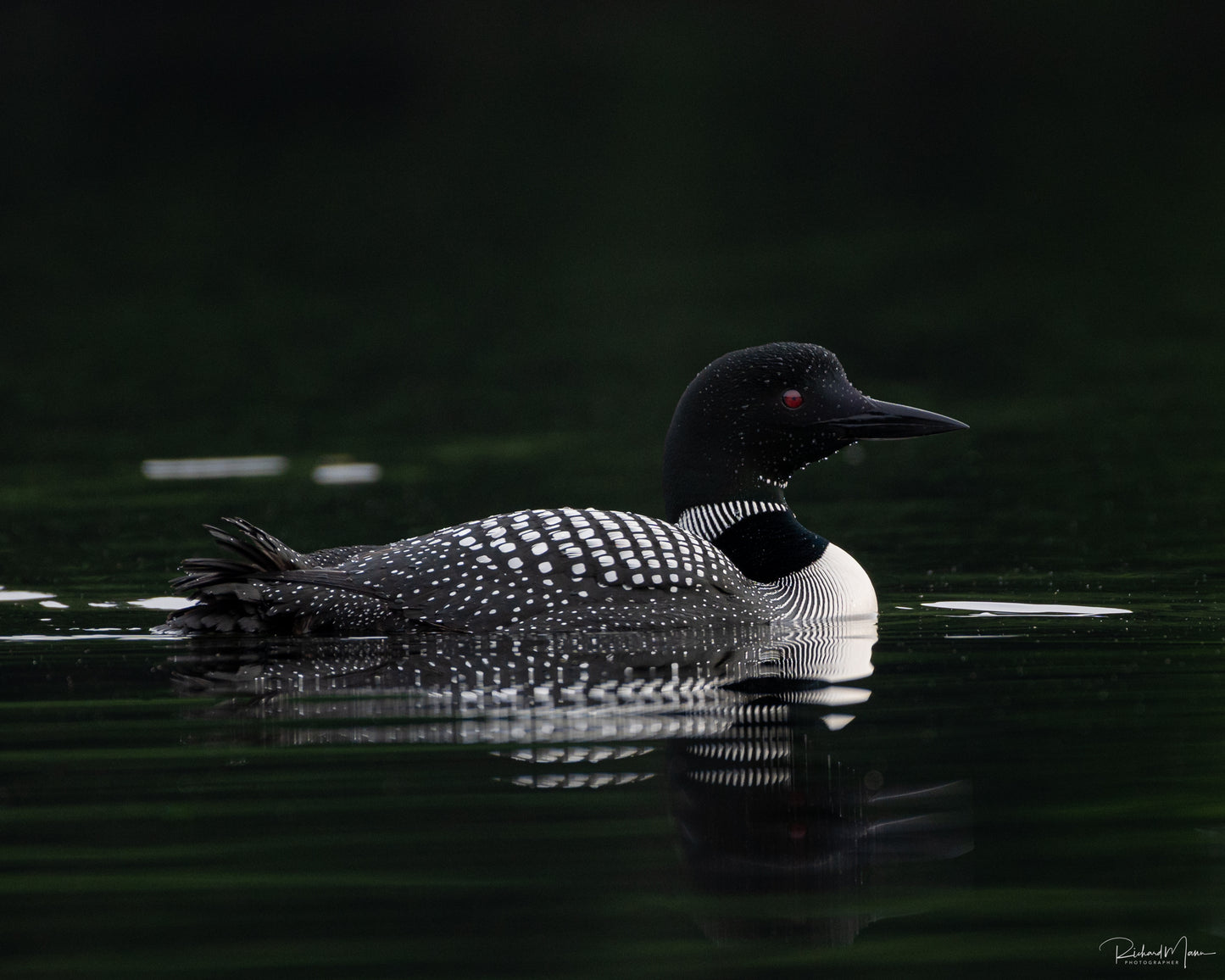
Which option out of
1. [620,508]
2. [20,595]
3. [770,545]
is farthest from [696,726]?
[620,508]

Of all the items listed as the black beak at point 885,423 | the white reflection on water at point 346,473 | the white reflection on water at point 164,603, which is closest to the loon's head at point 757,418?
the black beak at point 885,423

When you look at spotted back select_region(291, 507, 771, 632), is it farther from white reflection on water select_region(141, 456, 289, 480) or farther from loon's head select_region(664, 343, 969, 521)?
white reflection on water select_region(141, 456, 289, 480)

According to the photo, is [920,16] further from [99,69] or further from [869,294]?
[869,294]

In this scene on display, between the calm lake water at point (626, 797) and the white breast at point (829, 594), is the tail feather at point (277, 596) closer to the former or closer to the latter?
the calm lake water at point (626, 797)

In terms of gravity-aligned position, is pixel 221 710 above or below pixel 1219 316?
below

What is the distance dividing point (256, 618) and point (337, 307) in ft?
34.9

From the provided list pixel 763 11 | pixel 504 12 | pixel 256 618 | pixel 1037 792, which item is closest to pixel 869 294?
pixel 256 618

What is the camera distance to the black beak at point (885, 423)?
6.88 m

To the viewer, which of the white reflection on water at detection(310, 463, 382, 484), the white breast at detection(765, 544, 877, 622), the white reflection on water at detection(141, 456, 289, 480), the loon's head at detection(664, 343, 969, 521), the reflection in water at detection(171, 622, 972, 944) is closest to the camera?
the reflection in water at detection(171, 622, 972, 944)

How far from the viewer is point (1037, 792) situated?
14.1 ft

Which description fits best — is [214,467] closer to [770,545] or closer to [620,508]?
[620,508]

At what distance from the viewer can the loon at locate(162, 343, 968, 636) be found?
6.10 m

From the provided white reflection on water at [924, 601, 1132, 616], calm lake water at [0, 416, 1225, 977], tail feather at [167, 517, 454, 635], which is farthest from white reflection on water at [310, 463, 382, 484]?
white reflection on water at [924, 601, 1132, 616]

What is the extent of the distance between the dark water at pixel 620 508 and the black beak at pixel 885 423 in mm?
577
